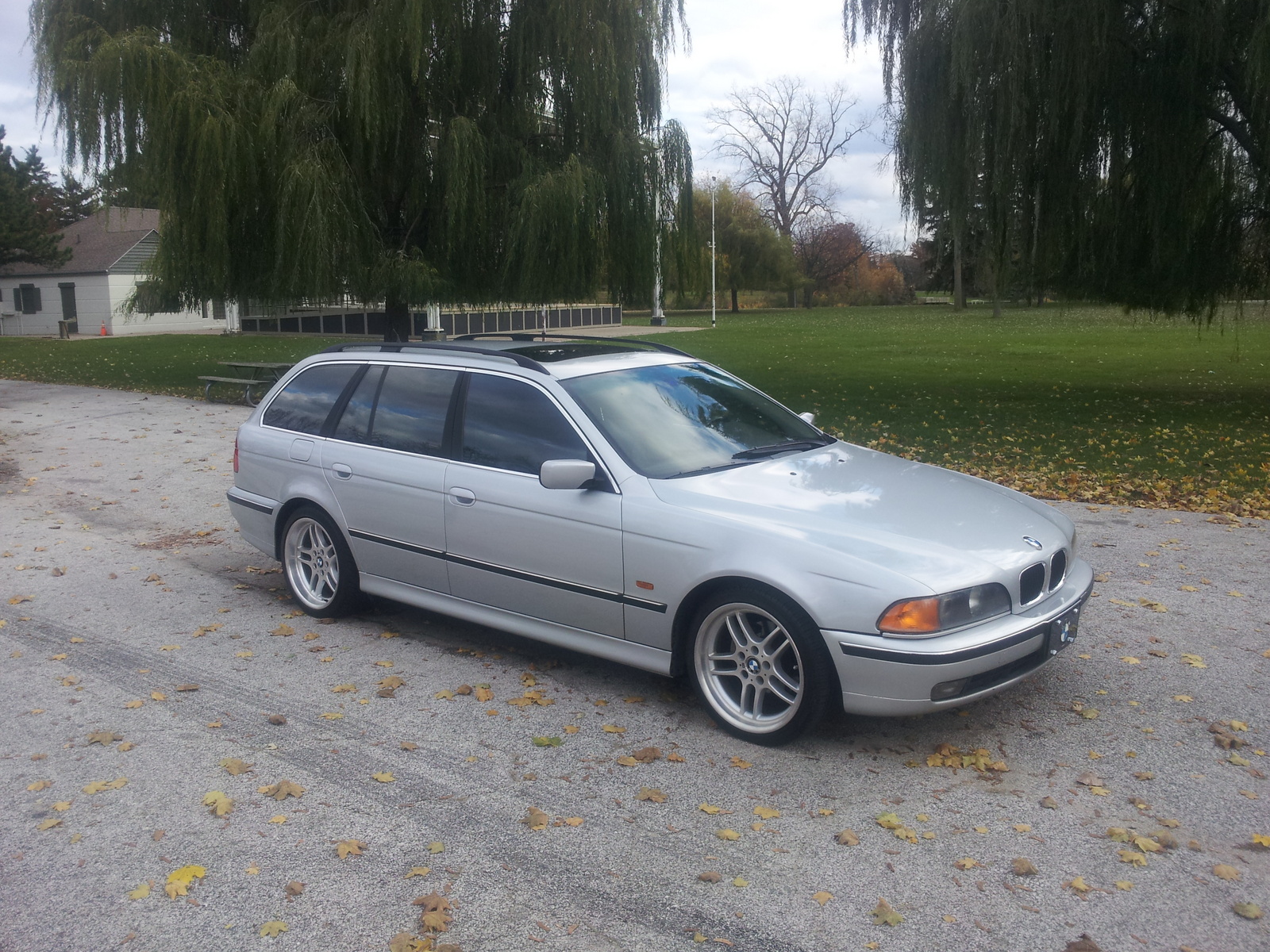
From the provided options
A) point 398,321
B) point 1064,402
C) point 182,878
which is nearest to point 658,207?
point 398,321

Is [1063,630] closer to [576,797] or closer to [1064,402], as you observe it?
[576,797]

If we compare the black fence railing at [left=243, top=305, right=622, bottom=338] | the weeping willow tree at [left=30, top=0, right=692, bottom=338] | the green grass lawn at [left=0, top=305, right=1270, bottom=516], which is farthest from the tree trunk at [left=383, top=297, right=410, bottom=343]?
the black fence railing at [left=243, top=305, right=622, bottom=338]

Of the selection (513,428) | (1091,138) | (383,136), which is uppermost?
(383,136)

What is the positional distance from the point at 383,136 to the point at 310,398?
10.3 m

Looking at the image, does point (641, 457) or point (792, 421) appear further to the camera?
point (792, 421)

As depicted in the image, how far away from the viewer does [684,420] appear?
5395mm

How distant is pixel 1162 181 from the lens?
13547 mm

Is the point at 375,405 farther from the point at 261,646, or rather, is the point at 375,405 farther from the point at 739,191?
the point at 739,191

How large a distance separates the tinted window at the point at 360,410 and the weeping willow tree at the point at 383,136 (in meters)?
9.44

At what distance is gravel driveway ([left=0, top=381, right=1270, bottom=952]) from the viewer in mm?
3256

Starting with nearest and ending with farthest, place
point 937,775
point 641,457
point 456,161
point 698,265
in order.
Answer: point 937,775
point 641,457
point 456,161
point 698,265

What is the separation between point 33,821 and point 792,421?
4.05m

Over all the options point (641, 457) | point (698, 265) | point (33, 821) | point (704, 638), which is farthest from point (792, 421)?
point (698, 265)

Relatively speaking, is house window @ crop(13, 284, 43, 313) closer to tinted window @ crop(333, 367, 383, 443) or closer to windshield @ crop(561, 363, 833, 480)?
tinted window @ crop(333, 367, 383, 443)
